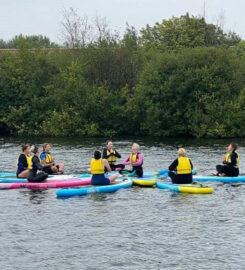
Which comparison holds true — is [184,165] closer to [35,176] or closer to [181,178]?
[181,178]

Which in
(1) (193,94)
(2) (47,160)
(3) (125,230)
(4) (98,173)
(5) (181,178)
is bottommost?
(3) (125,230)

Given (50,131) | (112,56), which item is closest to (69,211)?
(50,131)

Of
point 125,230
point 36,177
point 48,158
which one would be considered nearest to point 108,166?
point 36,177

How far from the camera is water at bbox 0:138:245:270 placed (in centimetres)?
1688

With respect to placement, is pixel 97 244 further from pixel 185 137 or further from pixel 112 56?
pixel 112 56

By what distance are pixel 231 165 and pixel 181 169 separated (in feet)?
9.04

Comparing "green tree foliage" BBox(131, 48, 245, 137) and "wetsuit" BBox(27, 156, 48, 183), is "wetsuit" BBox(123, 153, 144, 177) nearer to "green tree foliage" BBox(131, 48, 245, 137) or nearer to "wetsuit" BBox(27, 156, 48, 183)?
"wetsuit" BBox(27, 156, 48, 183)

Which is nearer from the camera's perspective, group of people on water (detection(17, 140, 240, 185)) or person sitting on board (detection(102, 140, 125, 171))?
group of people on water (detection(17, 140, 240, 185))

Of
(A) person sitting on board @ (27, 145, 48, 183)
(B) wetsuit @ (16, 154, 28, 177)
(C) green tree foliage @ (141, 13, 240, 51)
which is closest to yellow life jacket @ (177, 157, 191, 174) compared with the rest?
(A) person sitting on board @ (27, 145, 48, 183)

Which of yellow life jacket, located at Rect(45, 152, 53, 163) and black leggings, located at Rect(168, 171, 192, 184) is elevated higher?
yellow life jacket, located at Rect(45, 152, 53, 163)

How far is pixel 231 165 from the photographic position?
27.1 meters

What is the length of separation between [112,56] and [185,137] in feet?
39.5

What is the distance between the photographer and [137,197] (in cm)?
2445

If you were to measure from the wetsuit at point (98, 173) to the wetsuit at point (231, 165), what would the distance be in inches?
192
